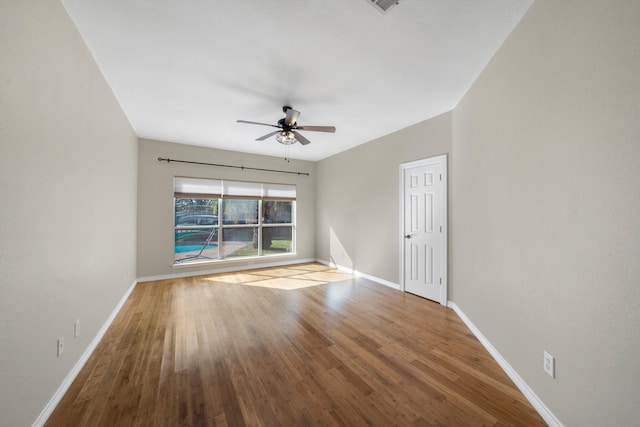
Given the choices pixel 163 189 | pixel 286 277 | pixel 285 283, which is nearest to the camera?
pixel 285 283

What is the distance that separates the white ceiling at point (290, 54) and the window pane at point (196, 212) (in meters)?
1.92

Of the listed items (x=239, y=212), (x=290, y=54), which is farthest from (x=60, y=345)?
(x=239, y=212)

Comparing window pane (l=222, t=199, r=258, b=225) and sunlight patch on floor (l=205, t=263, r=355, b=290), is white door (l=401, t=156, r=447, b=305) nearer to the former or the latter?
sunlight patch on floor (l=205, t=263, r=355, b=290)

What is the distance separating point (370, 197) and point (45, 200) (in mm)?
4110

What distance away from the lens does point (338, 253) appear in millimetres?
5426

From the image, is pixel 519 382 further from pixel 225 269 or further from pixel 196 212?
pixel 196 212

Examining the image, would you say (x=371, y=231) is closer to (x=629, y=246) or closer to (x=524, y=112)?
(x=524, y=112)

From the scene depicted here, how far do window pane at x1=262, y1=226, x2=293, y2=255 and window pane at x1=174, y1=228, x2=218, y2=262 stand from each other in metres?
1.12

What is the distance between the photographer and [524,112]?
167cm

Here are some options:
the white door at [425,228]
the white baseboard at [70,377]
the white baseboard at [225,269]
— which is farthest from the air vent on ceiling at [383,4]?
the white baseboard at [225,269]

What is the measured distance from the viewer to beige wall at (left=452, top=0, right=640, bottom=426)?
1.00 m

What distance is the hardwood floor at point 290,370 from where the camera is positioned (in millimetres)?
1472

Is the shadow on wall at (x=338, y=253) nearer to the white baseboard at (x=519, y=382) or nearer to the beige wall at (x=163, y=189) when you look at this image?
the beige wall at (x=163, y=189)

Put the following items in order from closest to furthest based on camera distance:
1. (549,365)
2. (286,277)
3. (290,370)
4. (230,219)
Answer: (549,365), (290,370), (286,277), (230,219)
